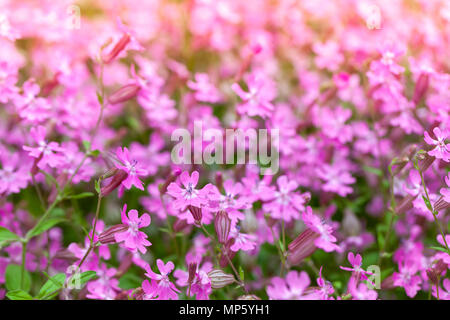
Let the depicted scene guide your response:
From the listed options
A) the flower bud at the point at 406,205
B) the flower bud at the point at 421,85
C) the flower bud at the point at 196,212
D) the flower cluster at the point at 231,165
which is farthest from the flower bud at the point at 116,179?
the flower bud at the point at 421,85

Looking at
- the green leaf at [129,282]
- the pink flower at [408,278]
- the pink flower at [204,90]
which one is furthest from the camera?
the pink flower at [204,90]

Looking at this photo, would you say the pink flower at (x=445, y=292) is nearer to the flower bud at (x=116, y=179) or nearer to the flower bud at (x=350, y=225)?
the flower bud at (x=350, y=225)

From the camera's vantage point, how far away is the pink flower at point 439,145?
821 mm

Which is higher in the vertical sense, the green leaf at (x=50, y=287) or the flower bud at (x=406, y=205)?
the flower bud at (x=406, y=205)

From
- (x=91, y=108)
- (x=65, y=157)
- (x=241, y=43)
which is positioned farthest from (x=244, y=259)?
(x=241, y=43)

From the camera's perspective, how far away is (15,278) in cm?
91

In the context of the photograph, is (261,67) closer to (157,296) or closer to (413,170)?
(413,170)

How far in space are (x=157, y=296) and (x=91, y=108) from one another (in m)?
0.60

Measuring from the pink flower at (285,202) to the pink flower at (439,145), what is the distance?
0.24 m

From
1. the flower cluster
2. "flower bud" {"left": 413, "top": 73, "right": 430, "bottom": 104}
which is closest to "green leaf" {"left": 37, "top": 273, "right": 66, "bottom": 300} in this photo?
the flower cluster

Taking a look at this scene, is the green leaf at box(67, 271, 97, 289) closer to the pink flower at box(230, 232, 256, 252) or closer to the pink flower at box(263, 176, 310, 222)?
the pink flower at box(230, 232, 256, 252)

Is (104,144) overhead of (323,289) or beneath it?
overhead

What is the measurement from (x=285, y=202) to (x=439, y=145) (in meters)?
0.31

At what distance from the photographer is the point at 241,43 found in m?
1.72
